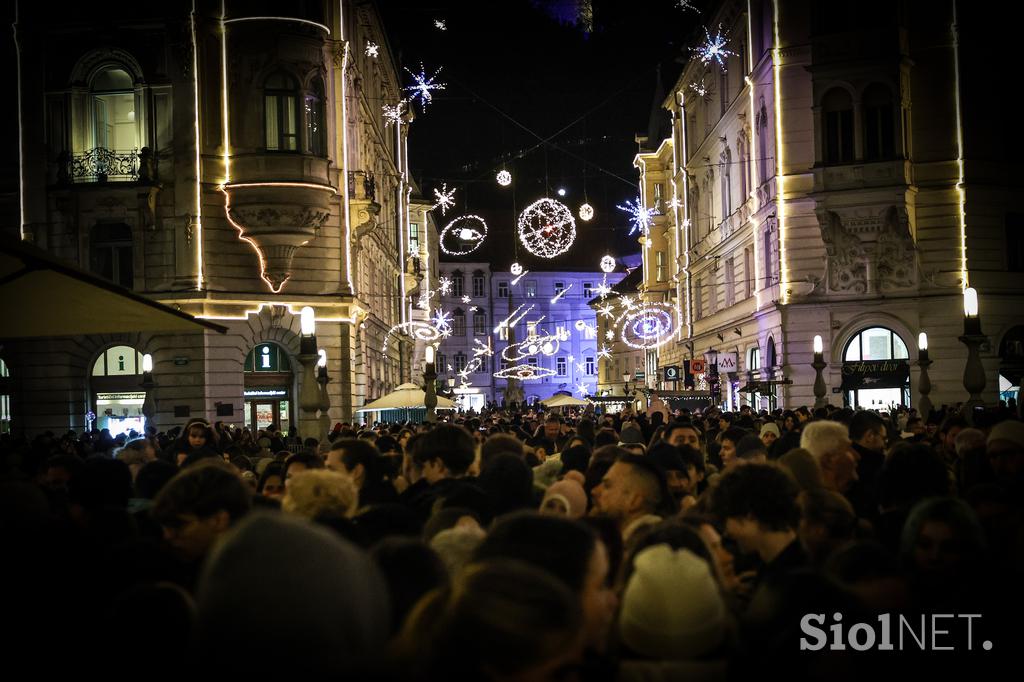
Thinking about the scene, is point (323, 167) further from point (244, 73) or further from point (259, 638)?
point (259, 638)

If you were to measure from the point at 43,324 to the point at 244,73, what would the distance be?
2513 cm

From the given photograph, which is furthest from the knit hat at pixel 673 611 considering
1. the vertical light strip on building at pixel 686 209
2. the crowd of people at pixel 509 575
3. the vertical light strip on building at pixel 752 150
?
the vertical light strip on building at pixel 686 209

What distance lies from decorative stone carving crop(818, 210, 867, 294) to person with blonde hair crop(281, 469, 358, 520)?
3561cm

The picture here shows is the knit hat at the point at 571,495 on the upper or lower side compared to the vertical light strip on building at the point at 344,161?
lower

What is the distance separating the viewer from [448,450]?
27.5 ft

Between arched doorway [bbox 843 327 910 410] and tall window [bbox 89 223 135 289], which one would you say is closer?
tall window [bbox 89 223 135 289]

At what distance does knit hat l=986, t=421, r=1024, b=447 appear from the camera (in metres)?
8.52

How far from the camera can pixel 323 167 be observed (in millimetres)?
36406

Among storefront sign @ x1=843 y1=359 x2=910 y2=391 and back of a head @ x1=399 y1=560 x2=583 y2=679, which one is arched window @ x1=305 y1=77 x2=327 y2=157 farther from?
back of a head @ x1=399 y1=560 x2=583 y2=679

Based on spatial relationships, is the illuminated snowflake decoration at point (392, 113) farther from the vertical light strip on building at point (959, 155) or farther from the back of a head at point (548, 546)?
the back of a head at point (548, 546)

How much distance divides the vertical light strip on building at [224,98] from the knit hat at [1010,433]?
30.4 m

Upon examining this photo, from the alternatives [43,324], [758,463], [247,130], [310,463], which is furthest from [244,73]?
[758,463]

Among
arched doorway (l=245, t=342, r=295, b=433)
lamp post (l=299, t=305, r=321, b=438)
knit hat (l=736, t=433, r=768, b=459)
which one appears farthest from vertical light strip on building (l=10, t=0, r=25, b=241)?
knit hat (l=736, t=433, r=768, b=459)

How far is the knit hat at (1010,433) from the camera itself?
8.52 m
